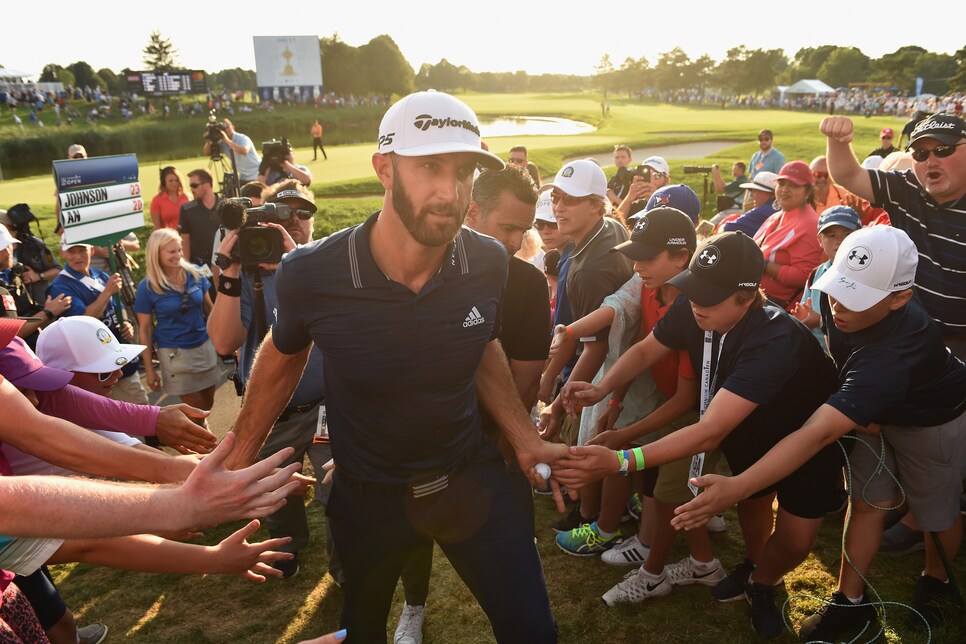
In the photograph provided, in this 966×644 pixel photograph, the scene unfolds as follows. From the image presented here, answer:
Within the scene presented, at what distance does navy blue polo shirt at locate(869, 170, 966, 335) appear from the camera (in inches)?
153

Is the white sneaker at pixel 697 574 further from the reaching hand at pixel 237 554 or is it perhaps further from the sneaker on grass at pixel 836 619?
the reaching hand at pixel 237 554

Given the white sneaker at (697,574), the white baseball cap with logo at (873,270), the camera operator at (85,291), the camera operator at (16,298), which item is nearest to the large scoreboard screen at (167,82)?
the camera operator at (16,298)

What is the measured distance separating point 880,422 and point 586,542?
2043 millimetres

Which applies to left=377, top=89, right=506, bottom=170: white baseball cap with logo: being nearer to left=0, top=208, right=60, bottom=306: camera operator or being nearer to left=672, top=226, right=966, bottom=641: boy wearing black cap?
left=672, top=226, right=966, bottom=641: boy wearing black cap

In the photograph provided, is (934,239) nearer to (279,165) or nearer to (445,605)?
(445,605)

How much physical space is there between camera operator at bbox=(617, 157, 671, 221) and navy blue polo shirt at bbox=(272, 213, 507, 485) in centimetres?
472

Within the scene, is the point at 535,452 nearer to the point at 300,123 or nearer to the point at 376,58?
the point at 300,123

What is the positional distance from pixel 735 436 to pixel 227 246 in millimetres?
3070

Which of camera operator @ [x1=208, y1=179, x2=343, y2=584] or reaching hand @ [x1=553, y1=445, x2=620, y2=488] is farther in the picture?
camera operator @ [x1=208, y1=179, x2=343, y2=584]

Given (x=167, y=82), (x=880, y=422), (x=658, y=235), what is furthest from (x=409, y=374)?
(x=167, y=82)

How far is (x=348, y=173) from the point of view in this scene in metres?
20.1

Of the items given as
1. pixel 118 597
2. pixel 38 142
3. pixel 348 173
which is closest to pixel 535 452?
pixel 118 597

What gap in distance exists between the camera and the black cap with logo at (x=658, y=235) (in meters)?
3.59

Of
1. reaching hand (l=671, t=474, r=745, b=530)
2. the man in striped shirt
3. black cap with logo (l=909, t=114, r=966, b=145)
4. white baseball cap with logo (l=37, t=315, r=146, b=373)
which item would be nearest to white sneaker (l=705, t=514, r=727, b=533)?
reaching hand (l=671, t=474, r=745, b=530)
